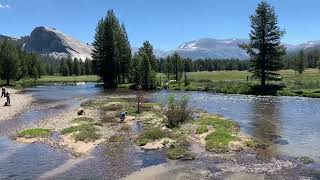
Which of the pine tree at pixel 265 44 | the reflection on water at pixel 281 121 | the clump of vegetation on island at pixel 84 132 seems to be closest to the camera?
the reflection on water at pixel 281 121

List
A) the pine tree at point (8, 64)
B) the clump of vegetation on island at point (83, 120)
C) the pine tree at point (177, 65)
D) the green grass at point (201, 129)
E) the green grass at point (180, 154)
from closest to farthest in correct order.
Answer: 1. the green grass at point (180, 154)
2. the green grass at point (201, 129)
3. the clump of vegetation on island at point (83, 120)
4. the pine tree at point (8, 64)
5. the pine tree at point (177, 65)

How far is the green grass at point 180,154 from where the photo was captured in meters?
30.7

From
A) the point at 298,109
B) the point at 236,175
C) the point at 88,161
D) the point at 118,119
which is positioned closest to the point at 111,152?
the point at 88,161

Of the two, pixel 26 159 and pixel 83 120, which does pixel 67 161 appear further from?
pixel 83 120

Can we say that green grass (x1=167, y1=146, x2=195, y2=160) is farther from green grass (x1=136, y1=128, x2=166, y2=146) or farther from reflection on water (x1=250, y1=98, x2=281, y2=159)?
reflection on water (x1=250, y1=98, x2=281, y2=159)

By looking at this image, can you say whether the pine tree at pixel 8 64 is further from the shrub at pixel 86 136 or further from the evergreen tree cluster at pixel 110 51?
the shrub at pixel 86 136

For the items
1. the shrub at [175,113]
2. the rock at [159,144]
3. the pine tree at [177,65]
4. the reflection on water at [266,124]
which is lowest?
the reflection on water at [266,124]

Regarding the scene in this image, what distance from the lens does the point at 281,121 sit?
48781 mm

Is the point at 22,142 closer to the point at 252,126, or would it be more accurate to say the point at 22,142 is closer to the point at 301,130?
the point at 252,126

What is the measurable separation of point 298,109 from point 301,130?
62.1 feet

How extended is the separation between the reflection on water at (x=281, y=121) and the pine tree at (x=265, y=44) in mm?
22117

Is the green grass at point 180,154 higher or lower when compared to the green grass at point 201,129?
lower

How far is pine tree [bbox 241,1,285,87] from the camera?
94750 millimetres

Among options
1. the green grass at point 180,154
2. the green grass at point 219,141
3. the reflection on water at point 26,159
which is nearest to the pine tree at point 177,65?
the green grass at point 219,141
